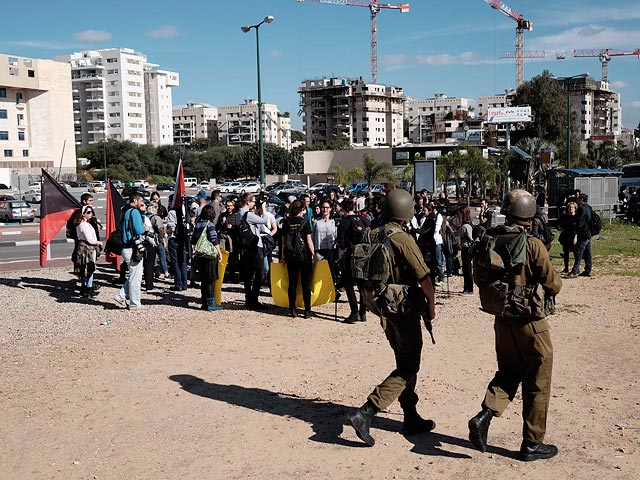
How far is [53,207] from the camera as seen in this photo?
483 inches

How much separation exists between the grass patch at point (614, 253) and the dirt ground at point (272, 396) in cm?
394

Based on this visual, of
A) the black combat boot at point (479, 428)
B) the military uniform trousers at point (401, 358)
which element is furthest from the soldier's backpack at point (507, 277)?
the black combat boot at point (479, 428)

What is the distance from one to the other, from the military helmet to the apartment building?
571 ft

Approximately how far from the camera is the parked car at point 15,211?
34.4 meters

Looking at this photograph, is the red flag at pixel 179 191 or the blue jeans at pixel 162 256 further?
the blue jeans at pixel 162 256

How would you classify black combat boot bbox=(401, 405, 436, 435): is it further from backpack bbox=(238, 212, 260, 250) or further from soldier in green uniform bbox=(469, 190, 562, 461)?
backpack bbox=(238, 212, 260, 250)

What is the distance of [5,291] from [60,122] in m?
101

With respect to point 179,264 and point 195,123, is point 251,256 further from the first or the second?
point 195,123

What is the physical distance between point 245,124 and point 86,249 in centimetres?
17460

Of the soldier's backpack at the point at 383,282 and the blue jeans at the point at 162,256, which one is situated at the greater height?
the soldier's backpack at the point at 383,282

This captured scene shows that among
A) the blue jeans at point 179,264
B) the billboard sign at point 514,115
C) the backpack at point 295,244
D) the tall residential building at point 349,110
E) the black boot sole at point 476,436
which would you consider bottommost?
the black boot sole at point 476,436

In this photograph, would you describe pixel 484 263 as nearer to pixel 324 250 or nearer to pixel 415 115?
pixel 324 250

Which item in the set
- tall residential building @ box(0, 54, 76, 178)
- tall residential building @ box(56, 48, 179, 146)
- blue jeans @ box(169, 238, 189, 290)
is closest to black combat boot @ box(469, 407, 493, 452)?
blue jeans @ box(169, 238, 189, 290)

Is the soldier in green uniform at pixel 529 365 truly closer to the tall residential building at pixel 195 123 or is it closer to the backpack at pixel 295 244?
the backpack at pixel 295 244
